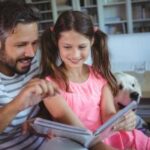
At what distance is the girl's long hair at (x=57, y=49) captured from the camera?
1.33 metres

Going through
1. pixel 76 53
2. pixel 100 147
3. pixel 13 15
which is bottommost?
pixel 100 147

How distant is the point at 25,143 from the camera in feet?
4.11

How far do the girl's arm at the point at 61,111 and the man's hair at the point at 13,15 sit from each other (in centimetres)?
30

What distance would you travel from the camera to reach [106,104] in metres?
1.38

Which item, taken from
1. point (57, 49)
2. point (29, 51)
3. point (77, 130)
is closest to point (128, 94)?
point (57, 49)

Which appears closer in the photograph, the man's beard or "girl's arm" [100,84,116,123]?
the man's beard

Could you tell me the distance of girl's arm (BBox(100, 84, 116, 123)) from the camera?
4.44ft

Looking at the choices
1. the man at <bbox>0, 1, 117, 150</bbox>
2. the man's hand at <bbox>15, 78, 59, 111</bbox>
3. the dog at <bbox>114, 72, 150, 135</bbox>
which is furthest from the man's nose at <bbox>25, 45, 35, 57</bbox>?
the dog at <bbox>114, 72, 150, 135</bbox>

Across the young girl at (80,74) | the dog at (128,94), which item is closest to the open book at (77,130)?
the young girl at (80,74)

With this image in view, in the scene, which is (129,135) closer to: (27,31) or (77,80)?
(77,80)

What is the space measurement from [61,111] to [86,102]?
0.53 feet

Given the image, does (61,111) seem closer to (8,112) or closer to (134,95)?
(8,112)

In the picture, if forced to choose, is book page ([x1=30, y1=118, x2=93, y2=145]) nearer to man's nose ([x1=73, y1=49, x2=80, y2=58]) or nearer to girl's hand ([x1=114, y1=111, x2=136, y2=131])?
girl's hand ([x1=114, y1=111, x2=136, y2=131])

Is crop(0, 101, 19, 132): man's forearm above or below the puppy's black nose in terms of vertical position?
above
